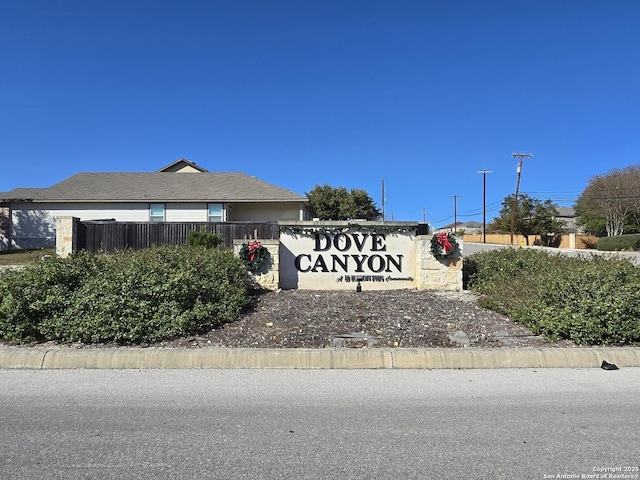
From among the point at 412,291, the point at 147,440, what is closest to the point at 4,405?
the point at 147,440

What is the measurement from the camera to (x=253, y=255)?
956 cm

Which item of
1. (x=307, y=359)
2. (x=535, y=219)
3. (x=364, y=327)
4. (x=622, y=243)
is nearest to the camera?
(x=307, y=359)

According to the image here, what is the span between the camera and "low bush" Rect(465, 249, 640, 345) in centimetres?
591

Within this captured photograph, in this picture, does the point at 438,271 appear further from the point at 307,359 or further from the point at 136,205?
the point at 136,205

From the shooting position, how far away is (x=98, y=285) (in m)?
6.52

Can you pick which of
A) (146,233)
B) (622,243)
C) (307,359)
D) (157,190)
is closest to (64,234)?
(146,233)

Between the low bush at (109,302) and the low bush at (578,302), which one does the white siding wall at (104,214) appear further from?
the low bush at (578,302)

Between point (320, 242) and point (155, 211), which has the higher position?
point (155, 211)

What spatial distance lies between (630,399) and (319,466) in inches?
130

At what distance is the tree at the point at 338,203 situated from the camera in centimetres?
5047

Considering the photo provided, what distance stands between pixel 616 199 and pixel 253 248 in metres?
51.1

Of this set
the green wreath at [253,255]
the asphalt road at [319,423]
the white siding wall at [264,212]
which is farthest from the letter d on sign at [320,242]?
the white siding wall at [264,212]

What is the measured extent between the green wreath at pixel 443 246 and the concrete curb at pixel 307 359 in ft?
14.3

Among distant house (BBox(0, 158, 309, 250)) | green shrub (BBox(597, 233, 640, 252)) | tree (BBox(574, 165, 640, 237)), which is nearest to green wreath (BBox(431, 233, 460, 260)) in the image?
distant house (BBox(0, 158, 309, 250))
